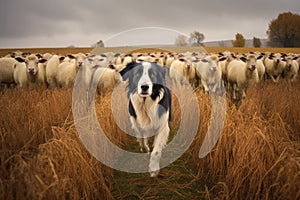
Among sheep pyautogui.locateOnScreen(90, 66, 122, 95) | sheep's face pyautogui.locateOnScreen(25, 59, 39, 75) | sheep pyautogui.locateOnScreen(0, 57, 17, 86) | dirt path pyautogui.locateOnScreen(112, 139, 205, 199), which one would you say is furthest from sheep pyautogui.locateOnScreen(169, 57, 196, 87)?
dirt path pyautogui.locateOnScreen(112, 139, 205, 199)

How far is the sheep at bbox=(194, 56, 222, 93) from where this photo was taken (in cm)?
1137

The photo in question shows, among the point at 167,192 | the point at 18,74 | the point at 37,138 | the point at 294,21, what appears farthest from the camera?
the point at 294,21

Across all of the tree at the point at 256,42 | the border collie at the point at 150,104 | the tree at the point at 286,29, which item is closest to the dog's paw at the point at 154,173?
the border collie at the point at 150,104

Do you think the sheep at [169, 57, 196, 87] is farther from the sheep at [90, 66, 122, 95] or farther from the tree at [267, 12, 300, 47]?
the tree at [267, 12, 300, 47]

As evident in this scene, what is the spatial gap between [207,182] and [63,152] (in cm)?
198

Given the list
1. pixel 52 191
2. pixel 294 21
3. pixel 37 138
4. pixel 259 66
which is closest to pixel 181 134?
pixel 37 138

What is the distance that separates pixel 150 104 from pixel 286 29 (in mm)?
60439

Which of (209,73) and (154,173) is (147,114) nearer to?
(154,173)

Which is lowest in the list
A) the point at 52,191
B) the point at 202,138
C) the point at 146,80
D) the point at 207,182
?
the point at 207,182

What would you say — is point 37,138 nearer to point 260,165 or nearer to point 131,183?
point 131,183

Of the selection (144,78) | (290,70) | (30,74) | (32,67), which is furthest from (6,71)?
(290,70)

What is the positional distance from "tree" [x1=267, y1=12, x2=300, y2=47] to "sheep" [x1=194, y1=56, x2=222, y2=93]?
167 feet

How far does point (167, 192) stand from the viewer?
12.7 feet

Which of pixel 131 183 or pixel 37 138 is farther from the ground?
pixel 37 138
